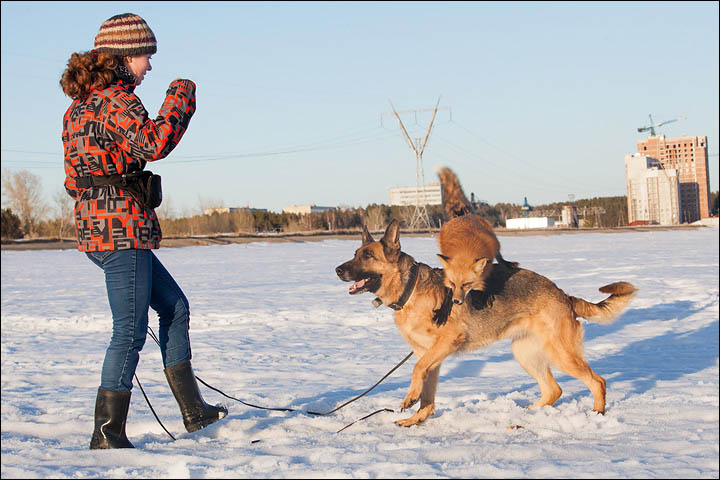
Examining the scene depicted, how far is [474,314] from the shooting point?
4336 mm

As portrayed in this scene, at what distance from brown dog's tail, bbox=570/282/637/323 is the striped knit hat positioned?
330 cm

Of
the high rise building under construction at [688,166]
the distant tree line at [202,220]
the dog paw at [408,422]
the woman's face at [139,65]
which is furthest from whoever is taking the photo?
the high rise building under construction at [688,166]

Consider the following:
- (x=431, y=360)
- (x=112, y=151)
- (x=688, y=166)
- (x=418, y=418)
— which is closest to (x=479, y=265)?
(x=431, y=360)

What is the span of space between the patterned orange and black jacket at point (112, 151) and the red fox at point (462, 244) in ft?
6.68

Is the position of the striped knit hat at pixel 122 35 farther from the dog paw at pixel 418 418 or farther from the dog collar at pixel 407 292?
the dog paw at pixel 418 418

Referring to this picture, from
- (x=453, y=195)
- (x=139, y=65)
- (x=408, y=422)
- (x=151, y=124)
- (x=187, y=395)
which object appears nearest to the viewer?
(x=151, y=124)

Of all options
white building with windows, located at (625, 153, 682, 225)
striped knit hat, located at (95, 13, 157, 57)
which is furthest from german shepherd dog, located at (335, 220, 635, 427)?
white building with windows, located at (625, 153, 682, 225)

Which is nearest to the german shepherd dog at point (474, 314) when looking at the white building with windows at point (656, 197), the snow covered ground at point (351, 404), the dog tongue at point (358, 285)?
the dog tongue at point (358, 285)

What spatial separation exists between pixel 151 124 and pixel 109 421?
4.74 ft

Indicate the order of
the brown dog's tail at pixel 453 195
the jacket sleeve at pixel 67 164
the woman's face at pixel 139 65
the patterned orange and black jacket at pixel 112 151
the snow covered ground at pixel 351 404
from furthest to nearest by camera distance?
the brown dog's tail at pixel 453 195
the woman's face at pixel 139 65
the jacket sleeve at pixel 67 164
the patterned orange and black jacket at pixel 112 151
the snow covered ground at pixel 351 404

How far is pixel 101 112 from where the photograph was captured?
3.08 m

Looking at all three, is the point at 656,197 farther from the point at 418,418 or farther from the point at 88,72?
the point at 88,72

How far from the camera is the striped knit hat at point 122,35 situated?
10.4 feet

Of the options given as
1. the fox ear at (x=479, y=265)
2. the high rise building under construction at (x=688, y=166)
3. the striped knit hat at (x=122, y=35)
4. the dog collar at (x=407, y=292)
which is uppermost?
the high rise building under construction at (x=688, y=166)
